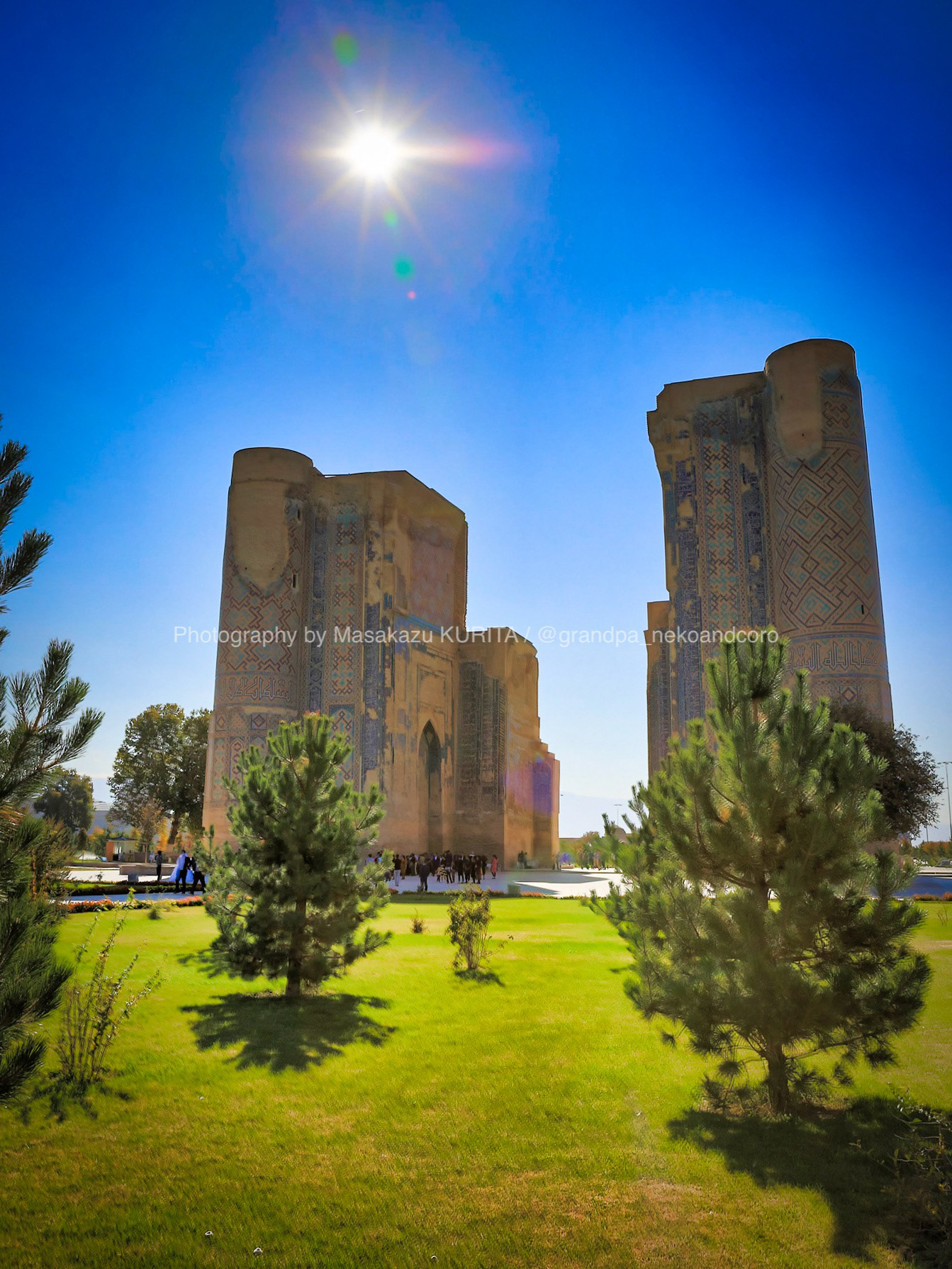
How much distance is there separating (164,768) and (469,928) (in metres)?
32.4

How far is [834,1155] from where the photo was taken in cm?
380

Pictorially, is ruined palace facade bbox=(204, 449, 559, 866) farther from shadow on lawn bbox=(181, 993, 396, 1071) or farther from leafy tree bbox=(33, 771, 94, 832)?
leafy tree bbox=(33, 771, 94, 832)

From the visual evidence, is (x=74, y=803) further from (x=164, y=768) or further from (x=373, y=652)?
(x=373, y=652)

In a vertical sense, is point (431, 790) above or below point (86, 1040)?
above

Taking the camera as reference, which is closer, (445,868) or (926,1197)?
(926,1197)

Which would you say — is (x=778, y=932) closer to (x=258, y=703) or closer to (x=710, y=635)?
(x=710, y=635)

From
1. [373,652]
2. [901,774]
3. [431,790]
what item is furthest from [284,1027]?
[431,790]

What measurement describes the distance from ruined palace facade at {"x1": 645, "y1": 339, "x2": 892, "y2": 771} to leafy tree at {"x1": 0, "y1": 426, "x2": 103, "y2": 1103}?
16.4m

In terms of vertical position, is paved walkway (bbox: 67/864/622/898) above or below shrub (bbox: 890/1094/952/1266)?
below

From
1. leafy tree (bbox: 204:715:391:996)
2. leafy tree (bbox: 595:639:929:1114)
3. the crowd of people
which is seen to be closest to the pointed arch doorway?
the crowd of people

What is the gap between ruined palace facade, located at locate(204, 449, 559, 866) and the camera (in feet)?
88.2

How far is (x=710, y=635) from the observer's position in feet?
65.3

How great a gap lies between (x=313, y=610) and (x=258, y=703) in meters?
3.89

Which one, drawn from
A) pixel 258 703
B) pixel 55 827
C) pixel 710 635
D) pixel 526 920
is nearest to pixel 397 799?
pixel 258 703
